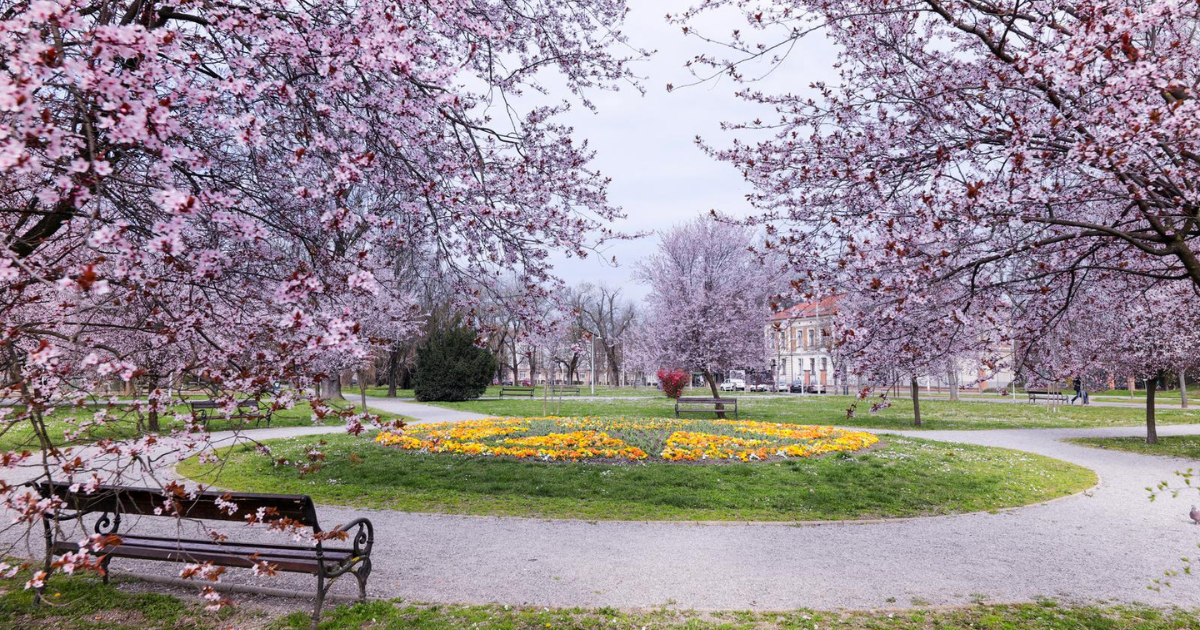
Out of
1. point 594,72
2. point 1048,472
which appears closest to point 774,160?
point 594,72

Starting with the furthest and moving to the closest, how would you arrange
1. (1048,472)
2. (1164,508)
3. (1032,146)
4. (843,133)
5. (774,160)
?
(1048,472), (1164,508), (774,160), (843,133), (1032,146)

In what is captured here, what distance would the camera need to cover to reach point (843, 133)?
20.0 ft

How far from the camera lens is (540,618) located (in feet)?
14.9

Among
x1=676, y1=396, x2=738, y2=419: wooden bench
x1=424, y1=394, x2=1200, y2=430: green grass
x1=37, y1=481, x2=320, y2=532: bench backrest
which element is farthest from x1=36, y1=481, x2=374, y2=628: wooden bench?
x1=424, y1=394, x2=1200, y2=430: green grass

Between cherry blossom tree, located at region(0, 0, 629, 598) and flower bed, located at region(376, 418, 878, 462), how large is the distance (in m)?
4.79

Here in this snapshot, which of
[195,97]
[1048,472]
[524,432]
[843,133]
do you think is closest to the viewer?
[195,97]

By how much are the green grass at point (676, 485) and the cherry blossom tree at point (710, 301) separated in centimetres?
1102

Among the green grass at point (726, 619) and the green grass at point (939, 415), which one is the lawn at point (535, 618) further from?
the green grass at point (939, 415)

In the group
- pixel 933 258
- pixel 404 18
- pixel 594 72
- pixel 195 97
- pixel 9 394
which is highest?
pixel 594 72

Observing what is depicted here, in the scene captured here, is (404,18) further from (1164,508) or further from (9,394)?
(1164,508)

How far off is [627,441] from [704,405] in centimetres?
1143

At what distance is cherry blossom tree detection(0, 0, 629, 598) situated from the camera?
2.66 meters

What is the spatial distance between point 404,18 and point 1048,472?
1192 cm

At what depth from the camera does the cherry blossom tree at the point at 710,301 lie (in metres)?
22.5
